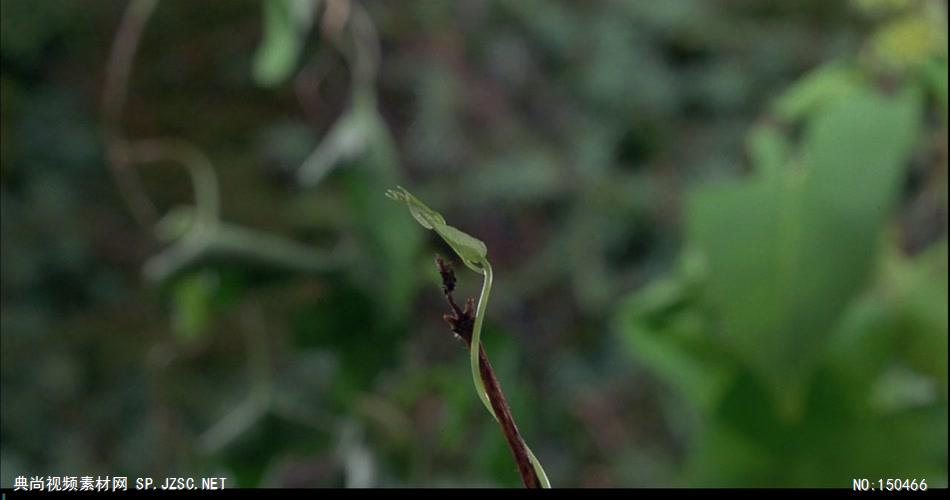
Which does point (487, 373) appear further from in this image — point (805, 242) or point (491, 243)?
point (491, 243)

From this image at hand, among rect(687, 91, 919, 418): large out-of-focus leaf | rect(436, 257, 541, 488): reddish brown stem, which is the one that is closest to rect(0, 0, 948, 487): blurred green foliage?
rect(687, 91, 919, 418): large out-of-focus leaf

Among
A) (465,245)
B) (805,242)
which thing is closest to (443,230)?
(465,245)

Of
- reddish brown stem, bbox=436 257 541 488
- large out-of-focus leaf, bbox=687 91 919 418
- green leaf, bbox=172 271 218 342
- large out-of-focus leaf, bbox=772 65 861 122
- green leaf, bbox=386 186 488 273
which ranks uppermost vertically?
large out-of-focus leaf, bbox=772 65 861 122

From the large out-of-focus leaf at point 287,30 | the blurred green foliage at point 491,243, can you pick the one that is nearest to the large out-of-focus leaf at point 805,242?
the blurred green foliage at point 491,243

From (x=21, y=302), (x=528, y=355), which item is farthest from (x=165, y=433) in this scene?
(x=528, y=355)

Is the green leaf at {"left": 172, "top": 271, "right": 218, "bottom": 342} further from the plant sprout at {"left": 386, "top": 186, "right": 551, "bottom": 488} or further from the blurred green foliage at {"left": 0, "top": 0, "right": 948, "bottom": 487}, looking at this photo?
the plant sprout at {"left": 386, "top": 186, "right": 551, "bottom": 488}

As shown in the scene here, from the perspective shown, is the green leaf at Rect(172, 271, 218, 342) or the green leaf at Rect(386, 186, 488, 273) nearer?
the green leaf at Rect(386, 186, 488, 273)

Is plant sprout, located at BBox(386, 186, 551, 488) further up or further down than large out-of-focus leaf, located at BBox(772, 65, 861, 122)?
further down

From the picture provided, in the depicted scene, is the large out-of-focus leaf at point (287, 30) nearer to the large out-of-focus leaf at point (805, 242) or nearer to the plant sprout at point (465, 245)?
the large out-of-focus leaf at point (805, 242)
